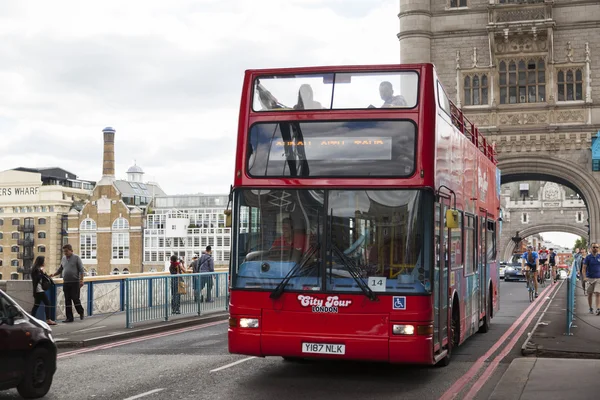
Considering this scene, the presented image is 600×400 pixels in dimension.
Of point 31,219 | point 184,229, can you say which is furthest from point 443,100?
point 31,219

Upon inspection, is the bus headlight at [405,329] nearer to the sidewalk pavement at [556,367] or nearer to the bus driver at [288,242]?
the sidewalk pavement at [556,367]

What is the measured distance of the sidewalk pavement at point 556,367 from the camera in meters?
9.10

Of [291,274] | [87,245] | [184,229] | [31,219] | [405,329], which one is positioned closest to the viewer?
[405,329]

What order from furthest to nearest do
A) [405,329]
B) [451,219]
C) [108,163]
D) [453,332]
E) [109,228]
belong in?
[109,228] < [108,163] < [453,332] < [451,219] < [405,329]

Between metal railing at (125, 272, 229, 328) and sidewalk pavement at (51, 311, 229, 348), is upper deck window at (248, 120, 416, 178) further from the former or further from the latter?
metal railing at (125, 272, 229, 328)

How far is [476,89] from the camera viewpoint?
136ft

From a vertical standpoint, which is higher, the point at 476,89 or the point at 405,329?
the point at 476,89

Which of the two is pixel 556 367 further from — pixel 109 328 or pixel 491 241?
pixel 109 328

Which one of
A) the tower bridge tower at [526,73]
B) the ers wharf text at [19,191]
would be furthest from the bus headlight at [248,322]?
the ers wharf text at [19,191]

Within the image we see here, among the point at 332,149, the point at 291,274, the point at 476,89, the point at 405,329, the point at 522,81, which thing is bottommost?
the point at 405,329

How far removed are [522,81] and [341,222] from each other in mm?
33031

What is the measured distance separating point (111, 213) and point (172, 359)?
120028 mm

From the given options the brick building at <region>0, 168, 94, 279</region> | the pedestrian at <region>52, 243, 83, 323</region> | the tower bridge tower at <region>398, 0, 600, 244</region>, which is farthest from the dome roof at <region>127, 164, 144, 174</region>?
the pedestrian at <region>52, 243, 83, 323</region>

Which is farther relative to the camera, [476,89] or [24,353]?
[476,89]
